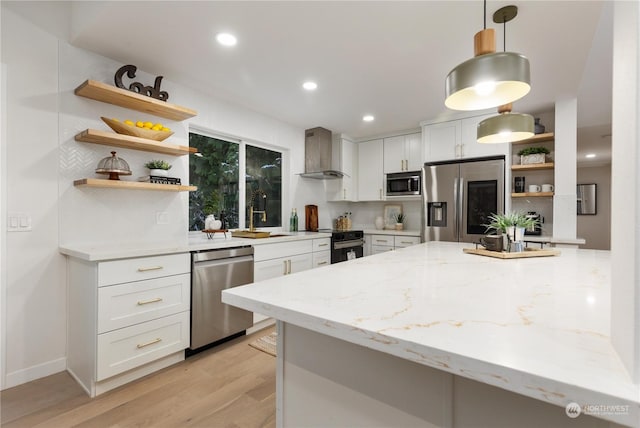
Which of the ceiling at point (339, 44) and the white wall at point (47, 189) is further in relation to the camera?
the white wall at point (47, 189)

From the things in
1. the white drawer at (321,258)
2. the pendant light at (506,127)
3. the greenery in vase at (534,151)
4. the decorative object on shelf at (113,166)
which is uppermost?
the greenery in vase at (534,151)

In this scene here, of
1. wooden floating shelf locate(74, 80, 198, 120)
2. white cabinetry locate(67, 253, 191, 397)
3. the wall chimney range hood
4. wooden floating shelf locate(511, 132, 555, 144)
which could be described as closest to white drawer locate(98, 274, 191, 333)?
white cabinetry locate(67, 253, 191, 397)

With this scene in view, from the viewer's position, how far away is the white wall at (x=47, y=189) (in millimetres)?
2006

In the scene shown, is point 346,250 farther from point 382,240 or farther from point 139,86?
point 139,86

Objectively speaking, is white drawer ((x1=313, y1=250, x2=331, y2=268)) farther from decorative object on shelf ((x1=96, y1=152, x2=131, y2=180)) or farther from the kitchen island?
the kitchen island

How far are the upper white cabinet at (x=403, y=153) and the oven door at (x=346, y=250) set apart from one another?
48.7 inches

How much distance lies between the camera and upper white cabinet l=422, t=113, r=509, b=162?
363 centimetres

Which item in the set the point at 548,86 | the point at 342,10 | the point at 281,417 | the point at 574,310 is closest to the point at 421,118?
the point at 548,86

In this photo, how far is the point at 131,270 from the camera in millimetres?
2027

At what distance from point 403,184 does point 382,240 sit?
861 mm

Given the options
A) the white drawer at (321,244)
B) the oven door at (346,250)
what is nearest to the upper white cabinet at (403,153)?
the oven door at (346,250)

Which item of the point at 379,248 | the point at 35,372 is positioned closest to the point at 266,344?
the point at 35,372

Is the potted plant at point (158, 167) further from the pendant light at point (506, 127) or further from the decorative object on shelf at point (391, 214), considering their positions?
the decorative object on shelf at point (391, 214)

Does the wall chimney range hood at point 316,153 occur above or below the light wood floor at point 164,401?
above
